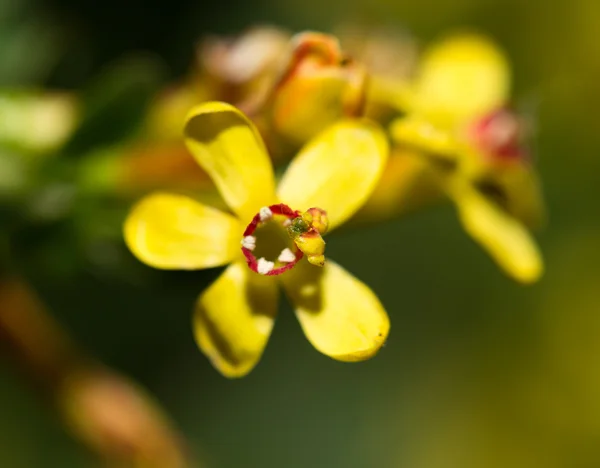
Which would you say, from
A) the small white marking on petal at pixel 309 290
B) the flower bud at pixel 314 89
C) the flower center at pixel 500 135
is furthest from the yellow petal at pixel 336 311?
the flower center at pixel 500 135

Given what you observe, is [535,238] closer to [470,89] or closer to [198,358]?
[198,358]

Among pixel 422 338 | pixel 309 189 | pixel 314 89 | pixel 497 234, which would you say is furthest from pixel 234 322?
pixel 422 338

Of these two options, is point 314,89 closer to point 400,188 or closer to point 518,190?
point 400,188

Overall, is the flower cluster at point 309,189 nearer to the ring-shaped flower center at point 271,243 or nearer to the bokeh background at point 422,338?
the ring-shaped flower center at point 271,243

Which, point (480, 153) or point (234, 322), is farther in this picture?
point (480, 153)

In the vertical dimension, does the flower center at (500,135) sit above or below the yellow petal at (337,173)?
below

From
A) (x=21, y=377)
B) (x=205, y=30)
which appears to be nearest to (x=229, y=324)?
(x=21, y=377)
